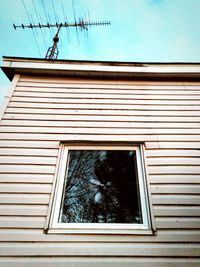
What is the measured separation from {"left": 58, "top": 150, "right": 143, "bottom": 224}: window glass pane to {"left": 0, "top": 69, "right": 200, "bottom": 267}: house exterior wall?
0.66ft

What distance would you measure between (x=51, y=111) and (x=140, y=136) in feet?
5.05

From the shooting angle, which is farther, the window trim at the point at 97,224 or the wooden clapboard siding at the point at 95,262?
the window trim at the point at 97,224

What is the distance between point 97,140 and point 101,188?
700mm

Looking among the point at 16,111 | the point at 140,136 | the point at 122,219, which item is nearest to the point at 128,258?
the point at 122,219

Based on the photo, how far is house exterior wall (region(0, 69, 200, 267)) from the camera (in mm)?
1776

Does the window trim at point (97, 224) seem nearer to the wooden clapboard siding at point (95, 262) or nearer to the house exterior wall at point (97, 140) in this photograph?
the house exterior wall at point (97, 140)

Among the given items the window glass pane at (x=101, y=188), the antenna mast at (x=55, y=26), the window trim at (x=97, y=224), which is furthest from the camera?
the antenna mast at (x=55, y=26)

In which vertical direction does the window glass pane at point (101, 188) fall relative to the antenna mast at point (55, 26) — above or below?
below

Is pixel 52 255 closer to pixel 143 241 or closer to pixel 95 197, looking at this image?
pixel 95 197

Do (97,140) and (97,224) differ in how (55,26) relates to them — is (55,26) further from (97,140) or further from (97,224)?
(97,224)

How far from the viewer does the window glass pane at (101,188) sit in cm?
201

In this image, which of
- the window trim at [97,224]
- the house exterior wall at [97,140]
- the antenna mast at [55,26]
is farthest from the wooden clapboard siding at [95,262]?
the antenna mast at [55,26]

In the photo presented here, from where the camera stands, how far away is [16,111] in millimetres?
2744

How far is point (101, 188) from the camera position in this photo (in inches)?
87.2
